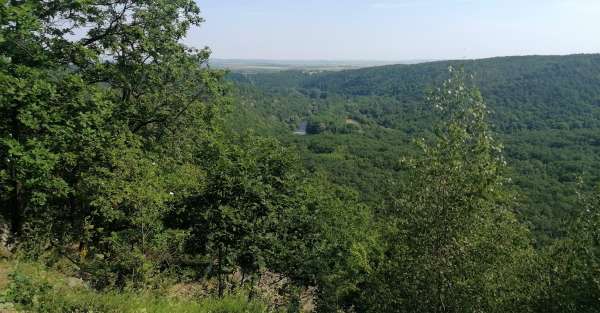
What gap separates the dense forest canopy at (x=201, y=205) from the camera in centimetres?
890

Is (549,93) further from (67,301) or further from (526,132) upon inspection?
(67,301)

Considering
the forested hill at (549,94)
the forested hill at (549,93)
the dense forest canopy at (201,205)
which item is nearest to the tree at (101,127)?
the dense forest canopy at (201,205)

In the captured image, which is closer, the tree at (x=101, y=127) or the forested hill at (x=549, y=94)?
the tree at (x=101, y=127)

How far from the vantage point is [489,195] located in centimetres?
882

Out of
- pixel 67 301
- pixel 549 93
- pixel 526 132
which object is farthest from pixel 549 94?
pixel 67 301

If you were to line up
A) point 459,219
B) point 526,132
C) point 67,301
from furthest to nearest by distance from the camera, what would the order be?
point 526,132 < point 459,219 < point 67,301

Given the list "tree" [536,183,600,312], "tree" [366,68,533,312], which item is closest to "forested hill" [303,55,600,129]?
"tree" [536,183,600,312]

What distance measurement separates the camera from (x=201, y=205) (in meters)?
13.7

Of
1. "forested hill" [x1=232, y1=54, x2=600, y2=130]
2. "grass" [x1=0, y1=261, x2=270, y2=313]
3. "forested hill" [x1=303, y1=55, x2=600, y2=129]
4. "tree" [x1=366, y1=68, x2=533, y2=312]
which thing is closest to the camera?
"grass" [x1=0, y1=261, x2=270, y2=313]

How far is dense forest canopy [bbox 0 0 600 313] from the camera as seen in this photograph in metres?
8.90

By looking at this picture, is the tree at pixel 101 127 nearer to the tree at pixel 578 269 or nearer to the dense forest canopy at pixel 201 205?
the dense forest canopy at pixel 201 205

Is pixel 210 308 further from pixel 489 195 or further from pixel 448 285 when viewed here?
pixel 489 195

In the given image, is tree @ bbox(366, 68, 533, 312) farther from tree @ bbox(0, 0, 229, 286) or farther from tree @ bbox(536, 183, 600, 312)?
tree @ bbox(0, 0, 229, 286)

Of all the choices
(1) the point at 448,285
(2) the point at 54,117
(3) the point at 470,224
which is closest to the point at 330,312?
(1) the point at 448,285
